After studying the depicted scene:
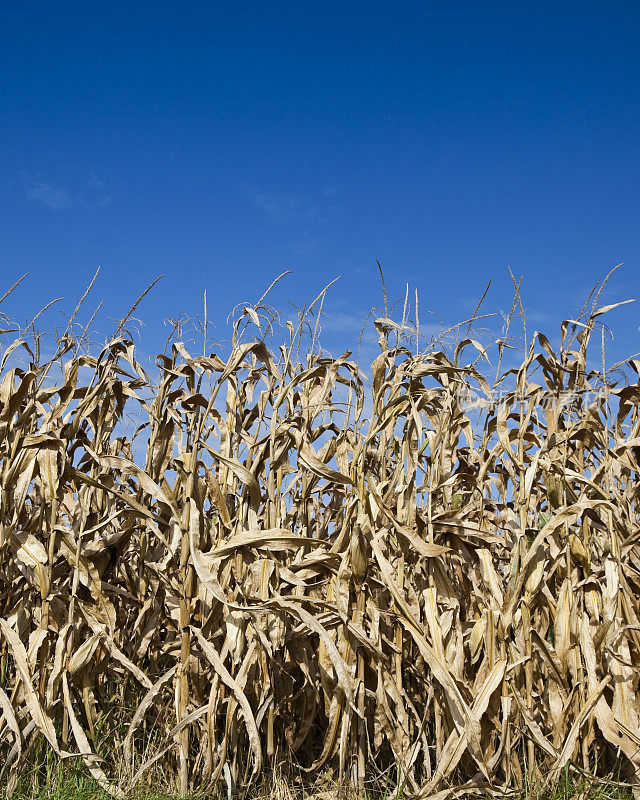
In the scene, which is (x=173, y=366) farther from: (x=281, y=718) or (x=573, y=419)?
(x=573, y=419)

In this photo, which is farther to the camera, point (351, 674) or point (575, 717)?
point (575, 717)

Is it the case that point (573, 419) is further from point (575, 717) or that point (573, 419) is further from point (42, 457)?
point (42, 457)

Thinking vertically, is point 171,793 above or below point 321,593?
below

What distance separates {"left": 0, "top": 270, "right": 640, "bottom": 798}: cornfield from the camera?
3.29m

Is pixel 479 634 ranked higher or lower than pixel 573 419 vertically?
lower

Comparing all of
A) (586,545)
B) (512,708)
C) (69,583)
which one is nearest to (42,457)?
(69,583)

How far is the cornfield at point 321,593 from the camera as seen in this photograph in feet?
10.8

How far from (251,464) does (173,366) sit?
2.73 feet

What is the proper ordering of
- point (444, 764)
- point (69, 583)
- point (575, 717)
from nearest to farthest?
point (444, 764), point (575, 717), point (69, 583)

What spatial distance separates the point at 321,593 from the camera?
3.81 meters

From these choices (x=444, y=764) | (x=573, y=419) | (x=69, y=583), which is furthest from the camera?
(x=573, y=419)

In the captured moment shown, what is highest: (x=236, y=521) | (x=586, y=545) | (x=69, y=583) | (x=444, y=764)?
(x=586, y=545)

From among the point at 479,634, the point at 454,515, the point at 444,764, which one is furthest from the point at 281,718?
the point at 454,515

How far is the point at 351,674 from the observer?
3.24 m
